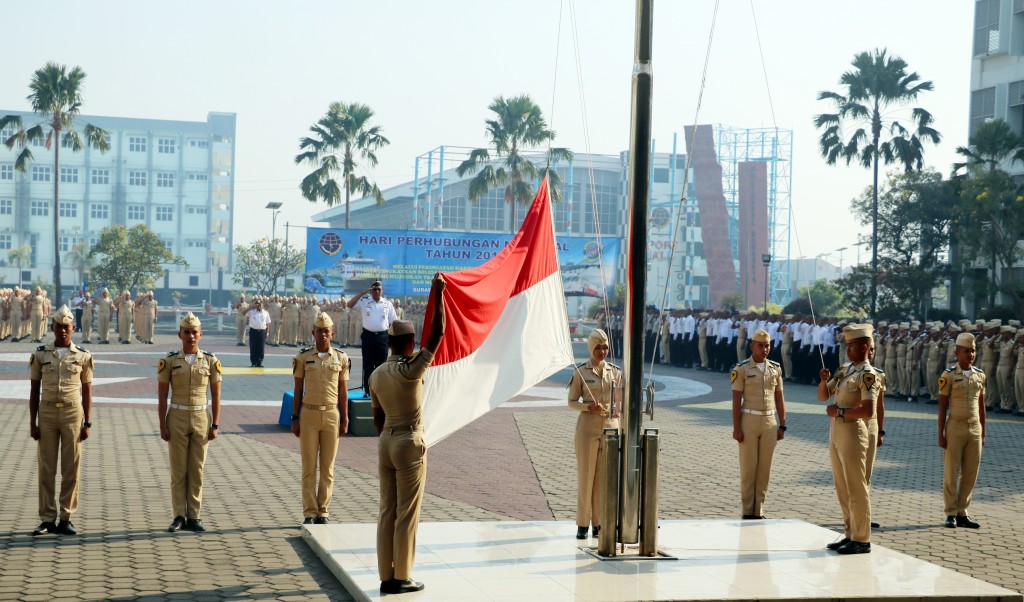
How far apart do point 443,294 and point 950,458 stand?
18.9ft

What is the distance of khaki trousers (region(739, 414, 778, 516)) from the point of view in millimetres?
10711

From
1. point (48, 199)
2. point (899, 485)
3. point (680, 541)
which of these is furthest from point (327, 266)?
point (48, 199)

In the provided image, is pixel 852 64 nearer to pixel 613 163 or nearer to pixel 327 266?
pixel 327 266

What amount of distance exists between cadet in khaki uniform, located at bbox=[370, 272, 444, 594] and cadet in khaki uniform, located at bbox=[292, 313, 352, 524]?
2522 millimetres

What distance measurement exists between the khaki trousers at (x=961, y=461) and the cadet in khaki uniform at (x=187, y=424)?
6914 millimetres

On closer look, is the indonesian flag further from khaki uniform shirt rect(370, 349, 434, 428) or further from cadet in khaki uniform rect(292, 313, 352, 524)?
cadet in khaki uniform rect(292, 313, 352, 524)

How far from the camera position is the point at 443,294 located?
27.2 feet

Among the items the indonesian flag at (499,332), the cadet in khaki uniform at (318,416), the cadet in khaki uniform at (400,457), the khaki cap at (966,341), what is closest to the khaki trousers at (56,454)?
the cadet in khaki uniform at (318,416)

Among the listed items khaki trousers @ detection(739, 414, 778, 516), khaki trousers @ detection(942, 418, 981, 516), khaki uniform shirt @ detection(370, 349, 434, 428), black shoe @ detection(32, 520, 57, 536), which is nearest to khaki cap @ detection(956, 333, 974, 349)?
khaki trousers @ detection(942, 418, 981, 516)

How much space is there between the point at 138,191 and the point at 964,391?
407 ft

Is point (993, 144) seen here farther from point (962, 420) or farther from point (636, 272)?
point (636, 272)

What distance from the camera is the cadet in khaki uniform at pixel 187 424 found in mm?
9656

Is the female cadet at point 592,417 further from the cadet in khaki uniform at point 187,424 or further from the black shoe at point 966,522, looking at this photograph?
the black shoe at point 966,522

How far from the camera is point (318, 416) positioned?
10188mm
